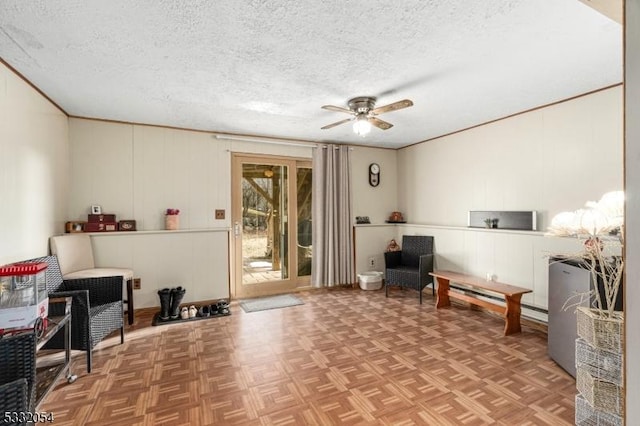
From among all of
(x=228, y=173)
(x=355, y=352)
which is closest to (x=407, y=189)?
(x=228, y=173)

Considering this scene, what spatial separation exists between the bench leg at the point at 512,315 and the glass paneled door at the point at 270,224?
2875 millimetres

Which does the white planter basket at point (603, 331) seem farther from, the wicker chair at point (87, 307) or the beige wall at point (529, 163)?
the wicker chair at point (87, 307)

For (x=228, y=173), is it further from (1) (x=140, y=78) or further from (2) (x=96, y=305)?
(2) (x=96, y=305)

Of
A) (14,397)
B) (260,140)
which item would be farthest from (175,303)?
(14,397)

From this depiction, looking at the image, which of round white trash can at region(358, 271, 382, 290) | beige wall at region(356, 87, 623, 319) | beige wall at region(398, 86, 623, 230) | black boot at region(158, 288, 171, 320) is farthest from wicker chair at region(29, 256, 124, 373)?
beige wall at region(398, 86, 623, 230)

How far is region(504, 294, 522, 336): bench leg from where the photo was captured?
3.20m

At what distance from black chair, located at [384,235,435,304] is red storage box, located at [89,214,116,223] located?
146 inches

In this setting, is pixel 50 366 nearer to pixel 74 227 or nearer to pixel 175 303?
pixel 175 303

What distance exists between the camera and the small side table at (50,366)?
1.87 meters

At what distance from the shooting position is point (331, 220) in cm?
500

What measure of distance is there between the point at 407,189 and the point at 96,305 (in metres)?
4.64

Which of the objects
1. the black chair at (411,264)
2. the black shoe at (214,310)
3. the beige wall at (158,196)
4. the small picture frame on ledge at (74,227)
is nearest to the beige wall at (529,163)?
the black chair at (411,264)

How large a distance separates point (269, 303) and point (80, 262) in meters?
2.24

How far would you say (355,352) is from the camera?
2791 millimetres
